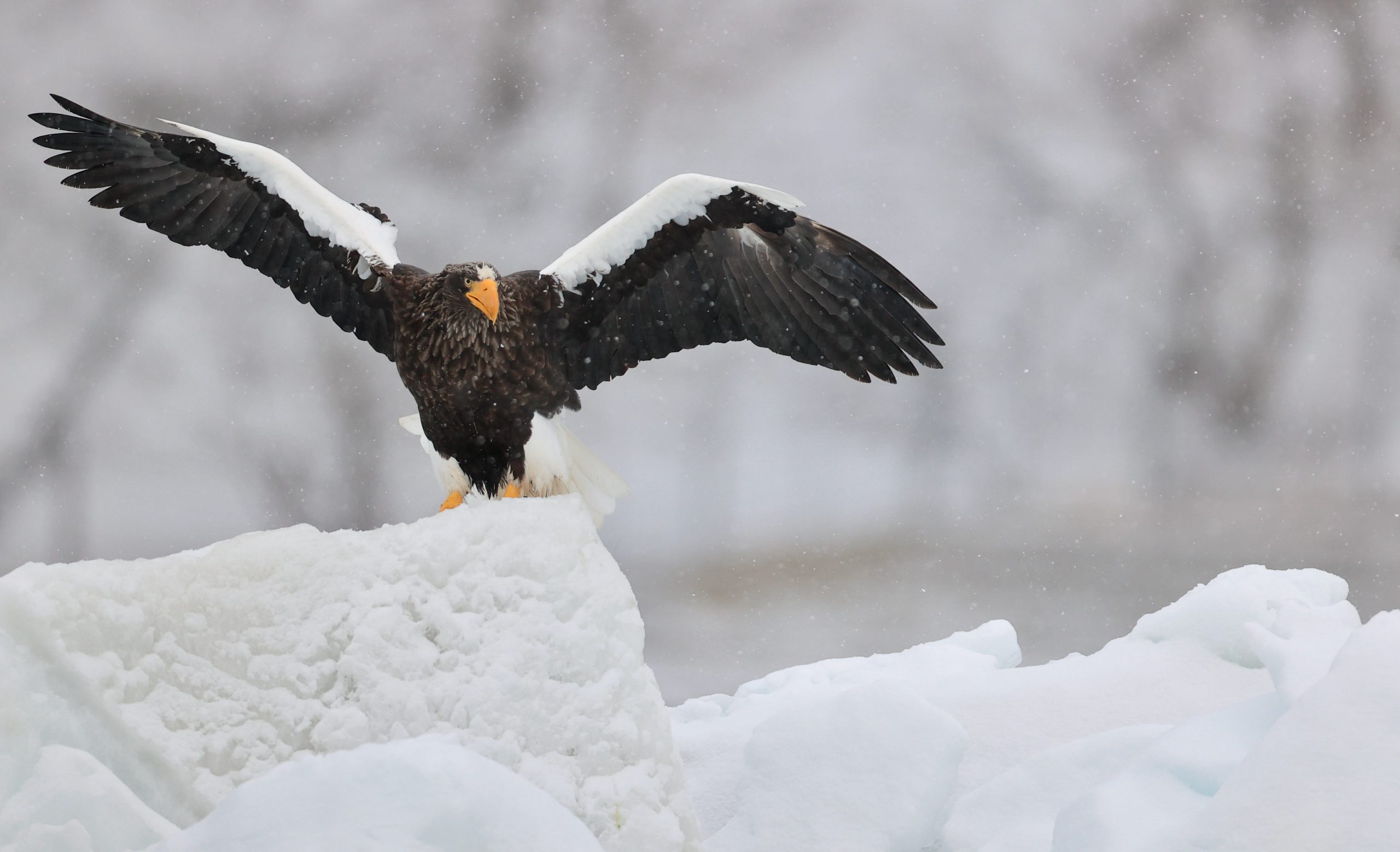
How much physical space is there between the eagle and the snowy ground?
1675 mm

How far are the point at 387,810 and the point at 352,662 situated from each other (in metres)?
0.64

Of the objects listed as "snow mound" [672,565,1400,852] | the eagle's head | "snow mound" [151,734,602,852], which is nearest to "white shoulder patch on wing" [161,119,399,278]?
the eagle's head

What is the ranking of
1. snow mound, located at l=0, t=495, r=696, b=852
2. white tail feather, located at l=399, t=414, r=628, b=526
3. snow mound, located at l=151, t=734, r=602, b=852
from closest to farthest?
snow mound, located at l=151, t=734, r=602, b=852 < snow mound, located at l=0, t=495, r=696, b=852 < white tail feather, located at l=399, t=414, r=628, b=526

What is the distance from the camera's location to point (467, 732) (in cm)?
239

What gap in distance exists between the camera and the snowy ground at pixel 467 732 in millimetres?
1902

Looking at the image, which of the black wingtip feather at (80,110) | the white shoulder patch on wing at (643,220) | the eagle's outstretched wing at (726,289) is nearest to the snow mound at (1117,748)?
the eagle's outstretched wing at (726,289)

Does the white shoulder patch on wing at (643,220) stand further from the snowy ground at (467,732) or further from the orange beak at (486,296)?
the snowy ground at (467,732)

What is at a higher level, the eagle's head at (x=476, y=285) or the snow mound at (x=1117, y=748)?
the eagle's head at (x=476, y=285)

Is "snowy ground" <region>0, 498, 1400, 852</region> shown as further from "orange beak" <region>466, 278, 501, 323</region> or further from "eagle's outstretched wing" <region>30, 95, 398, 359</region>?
"eagle's outstretched wing" <region>30, 95, 398, 359</region>

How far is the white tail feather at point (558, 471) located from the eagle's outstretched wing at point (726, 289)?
0.36 m

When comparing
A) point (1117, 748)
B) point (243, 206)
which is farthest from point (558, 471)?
point (1117, 748)

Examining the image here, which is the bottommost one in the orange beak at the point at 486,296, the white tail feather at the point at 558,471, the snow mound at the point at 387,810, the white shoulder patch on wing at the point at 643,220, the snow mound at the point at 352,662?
the snow mound at the point at 387,810

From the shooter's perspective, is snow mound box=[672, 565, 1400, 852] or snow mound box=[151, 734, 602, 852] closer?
snow mound box=[151, 734, 602, 852]

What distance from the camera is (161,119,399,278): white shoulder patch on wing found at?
439 cm
